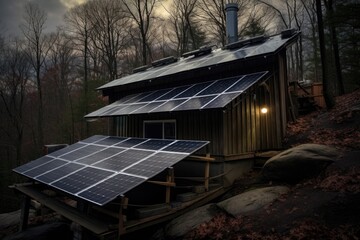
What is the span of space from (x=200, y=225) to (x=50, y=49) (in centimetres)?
3182

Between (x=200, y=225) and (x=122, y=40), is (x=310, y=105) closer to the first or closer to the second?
(x=200, y=225)

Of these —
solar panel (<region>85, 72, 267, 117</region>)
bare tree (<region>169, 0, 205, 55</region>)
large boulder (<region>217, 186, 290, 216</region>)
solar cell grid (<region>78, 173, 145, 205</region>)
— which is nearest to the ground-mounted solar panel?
solar cell grid (<region>78, 173, 145, 205</region>)

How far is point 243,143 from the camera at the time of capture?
10.9 metres

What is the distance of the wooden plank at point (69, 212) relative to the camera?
22.5 ft

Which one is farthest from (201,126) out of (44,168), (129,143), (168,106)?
(44,168)

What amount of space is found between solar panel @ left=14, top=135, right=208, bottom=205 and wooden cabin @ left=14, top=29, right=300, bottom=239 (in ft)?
0.13

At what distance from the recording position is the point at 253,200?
8109 millimetres

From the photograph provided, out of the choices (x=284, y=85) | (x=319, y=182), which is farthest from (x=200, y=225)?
(x=284, y=85)

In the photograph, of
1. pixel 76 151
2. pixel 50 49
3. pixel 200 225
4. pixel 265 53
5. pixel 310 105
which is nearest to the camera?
pixel 200 225

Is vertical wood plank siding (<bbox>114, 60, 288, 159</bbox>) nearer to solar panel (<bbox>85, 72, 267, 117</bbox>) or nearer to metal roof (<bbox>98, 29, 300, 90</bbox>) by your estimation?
solar panel (<bbox>85, 72, 267, 117</bbox>)

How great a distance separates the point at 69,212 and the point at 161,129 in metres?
5.99

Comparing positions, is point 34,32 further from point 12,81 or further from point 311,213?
point 311,213

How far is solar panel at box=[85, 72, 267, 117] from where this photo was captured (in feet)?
32.2

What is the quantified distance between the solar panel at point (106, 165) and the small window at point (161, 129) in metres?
2.12
